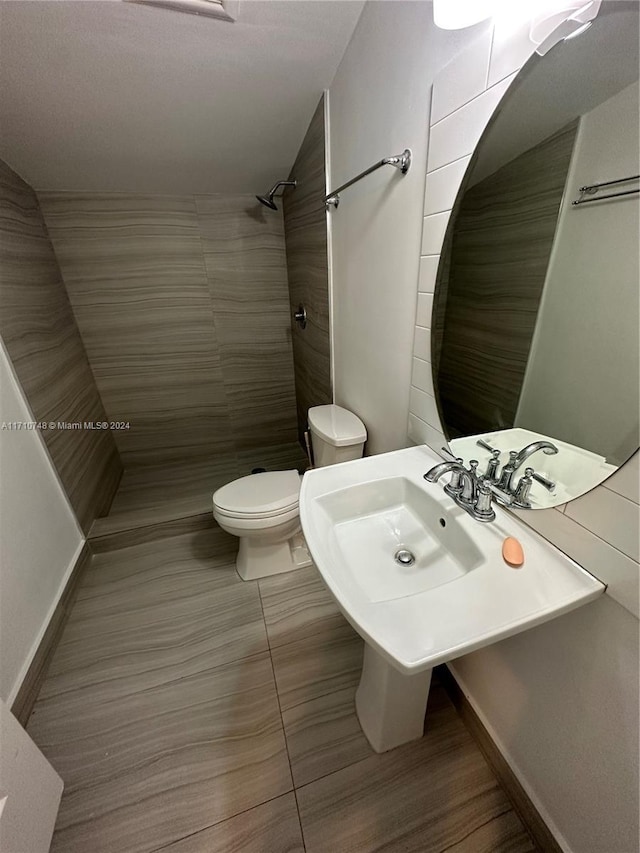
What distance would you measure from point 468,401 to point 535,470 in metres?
0.23

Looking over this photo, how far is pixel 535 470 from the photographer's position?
70 cm

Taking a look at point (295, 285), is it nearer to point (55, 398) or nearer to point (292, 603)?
point (55, 398)

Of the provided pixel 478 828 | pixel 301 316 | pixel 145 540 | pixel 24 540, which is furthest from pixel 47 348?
pixel 478 828

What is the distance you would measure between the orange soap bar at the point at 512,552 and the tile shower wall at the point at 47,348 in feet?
6.22

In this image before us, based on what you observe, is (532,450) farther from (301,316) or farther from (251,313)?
(251,313)

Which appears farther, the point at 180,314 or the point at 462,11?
the point at 180,314

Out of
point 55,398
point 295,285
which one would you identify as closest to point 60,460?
point 55,398

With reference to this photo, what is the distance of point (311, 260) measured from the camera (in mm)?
1774

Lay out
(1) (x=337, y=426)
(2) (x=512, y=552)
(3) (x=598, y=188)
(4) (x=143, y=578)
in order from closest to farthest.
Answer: (3) (x=598, y=188) < (2) (x=512, y=552) < (1) (x=337, y=426) < (4) (x=143, y=578)

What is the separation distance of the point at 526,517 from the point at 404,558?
0.97 ft

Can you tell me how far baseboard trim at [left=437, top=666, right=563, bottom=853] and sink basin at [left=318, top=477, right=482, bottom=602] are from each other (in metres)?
0.62

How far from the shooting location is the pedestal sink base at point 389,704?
0.92m

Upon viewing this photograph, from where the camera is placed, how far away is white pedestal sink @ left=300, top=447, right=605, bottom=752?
54cm

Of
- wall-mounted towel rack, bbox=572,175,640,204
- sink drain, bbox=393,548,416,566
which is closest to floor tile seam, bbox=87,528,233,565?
sink drain, bbox=393,548,416,566
